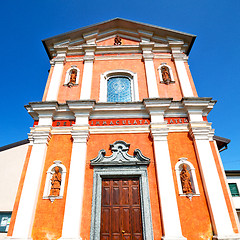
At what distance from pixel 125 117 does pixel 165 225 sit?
14.2ft

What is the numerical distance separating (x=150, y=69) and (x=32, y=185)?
7.56 meters

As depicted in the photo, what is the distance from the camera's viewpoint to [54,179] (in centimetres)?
699

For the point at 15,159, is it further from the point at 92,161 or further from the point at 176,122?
the point at 176,122

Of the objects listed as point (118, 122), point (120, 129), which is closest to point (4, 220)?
point (120, 129)

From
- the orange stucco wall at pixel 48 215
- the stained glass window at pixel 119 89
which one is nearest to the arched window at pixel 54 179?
the orange stucco wall at pixel 48 215

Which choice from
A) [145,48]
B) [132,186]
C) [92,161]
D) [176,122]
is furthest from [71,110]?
[145,48]

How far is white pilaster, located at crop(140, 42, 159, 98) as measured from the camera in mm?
8988

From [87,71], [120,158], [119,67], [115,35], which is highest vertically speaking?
[115,35]

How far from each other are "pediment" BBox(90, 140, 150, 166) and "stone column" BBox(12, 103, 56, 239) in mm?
2091

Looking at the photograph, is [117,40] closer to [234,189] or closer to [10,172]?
[10,172]

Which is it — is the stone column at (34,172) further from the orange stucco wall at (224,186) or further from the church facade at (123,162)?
the orange stucco wall at (224,186)

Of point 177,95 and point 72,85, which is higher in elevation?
point 72,85

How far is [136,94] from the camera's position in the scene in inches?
359

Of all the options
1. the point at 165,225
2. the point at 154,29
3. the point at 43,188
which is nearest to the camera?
the point at 165,225
